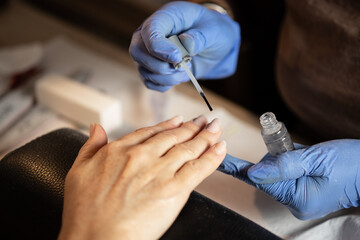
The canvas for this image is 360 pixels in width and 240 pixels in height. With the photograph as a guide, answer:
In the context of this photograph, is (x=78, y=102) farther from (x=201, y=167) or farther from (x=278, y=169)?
(x=278, y=169)

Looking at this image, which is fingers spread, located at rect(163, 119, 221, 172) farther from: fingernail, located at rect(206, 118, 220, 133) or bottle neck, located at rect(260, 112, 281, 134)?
Result: bottle neck, located at rect(260, 112, 281, 134)

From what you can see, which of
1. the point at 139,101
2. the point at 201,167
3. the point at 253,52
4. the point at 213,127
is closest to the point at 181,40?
the point at 213,127

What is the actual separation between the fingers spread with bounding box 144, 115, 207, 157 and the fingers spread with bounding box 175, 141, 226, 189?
58 millimetres

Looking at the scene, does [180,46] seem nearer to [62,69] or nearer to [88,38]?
[62,69]

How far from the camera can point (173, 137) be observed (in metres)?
0.75

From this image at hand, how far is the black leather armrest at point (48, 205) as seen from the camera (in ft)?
2.13

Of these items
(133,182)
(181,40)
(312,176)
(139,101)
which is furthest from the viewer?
(139,101)

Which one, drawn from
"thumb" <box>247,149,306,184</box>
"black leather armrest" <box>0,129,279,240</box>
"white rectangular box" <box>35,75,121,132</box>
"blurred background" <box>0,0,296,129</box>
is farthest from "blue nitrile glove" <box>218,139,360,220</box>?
"blurred background" <box>0,0,296,129</box>

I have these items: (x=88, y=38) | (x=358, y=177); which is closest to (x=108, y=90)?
(x=88, y=38)

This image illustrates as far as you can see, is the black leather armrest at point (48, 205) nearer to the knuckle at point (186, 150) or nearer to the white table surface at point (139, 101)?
the knuckle at point (186, 150)

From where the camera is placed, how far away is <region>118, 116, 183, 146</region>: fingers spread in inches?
28.8

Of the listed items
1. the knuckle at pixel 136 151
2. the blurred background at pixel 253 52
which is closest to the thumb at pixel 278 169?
the knuckle at pixel 136 151

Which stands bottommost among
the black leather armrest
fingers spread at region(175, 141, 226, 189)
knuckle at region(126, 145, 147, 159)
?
the black leather armrest

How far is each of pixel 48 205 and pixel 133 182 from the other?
0.18 metres
